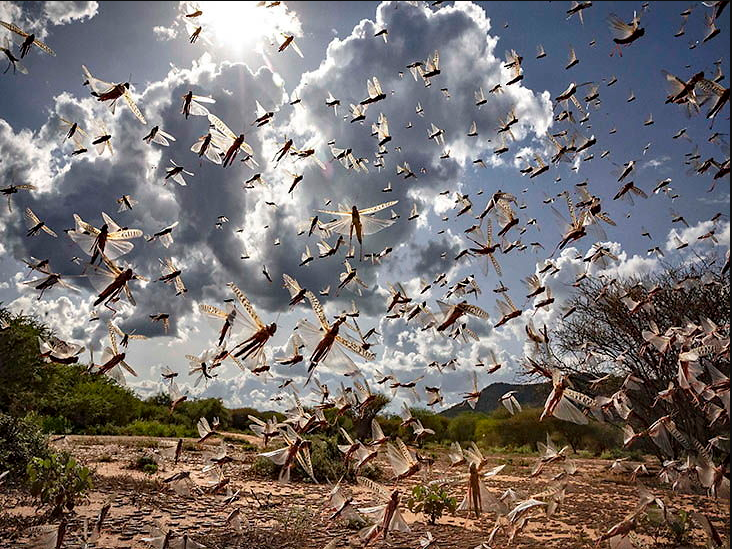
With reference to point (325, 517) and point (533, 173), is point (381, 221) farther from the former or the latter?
point (325, 517)

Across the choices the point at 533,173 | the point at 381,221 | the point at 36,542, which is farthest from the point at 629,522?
the point at 36,542

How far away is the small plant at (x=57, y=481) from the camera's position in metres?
5.34

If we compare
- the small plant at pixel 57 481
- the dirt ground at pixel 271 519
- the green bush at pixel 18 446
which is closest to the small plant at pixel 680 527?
the dirt ground at pixel 271 519

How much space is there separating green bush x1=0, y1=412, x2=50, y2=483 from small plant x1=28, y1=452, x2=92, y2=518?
1.05 m

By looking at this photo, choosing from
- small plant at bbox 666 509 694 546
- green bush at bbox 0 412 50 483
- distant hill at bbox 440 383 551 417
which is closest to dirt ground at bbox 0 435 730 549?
small plant at bbox 666 509 694 546

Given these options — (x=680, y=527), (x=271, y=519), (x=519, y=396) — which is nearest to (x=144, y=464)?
(x=271, y=519)

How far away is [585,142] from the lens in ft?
18.9

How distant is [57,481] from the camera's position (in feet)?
18.1

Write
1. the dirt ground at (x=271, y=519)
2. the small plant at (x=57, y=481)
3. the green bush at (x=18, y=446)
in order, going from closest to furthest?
the dirt ground at (x=271, y=519) → the small plant at (x=57, y=481) → the green bush at (x=18, y=446)

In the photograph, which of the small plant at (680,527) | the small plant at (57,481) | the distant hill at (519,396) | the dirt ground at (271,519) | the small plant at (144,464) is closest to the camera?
the dirt ground at (271,519)

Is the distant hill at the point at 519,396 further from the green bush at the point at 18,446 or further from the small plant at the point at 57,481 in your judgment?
the green bush at the point at 18,446

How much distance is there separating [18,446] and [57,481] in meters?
1.93

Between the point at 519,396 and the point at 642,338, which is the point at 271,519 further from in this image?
the point at 519,396

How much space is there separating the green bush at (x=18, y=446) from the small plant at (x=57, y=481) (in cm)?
105
